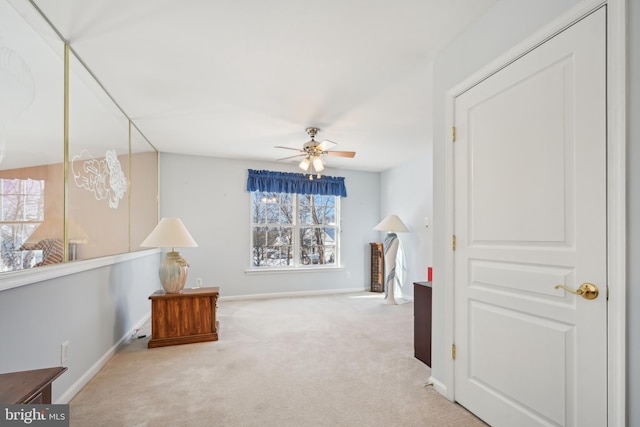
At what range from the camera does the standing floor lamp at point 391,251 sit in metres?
5.14

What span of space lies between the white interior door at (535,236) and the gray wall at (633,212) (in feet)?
0.29

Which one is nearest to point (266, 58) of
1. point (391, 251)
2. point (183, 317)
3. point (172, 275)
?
point (172, 275)

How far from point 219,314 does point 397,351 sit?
102 inches

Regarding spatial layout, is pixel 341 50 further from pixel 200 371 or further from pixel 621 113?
pixel 200 371

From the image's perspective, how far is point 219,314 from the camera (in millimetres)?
4426

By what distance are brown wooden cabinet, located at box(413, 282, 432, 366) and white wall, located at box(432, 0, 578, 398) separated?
378 mm

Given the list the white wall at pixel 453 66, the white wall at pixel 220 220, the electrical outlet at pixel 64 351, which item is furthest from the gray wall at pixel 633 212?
the white wall at pixel 220 220

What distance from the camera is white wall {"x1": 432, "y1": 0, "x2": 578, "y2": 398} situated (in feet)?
5.50

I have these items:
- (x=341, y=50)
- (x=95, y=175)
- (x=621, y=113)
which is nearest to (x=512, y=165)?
(x=621, y=113)

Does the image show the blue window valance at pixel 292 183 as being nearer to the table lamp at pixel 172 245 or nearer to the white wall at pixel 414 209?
the white wall at pixel 414 209

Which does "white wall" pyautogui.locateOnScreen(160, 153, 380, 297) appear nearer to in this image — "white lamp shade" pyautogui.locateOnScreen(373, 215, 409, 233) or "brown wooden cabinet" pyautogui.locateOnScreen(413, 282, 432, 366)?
"white lamp shade" pyautogui.locateOnScreen(373, 215, 409, 233)

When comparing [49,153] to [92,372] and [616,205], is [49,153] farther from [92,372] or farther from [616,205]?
[616,205]

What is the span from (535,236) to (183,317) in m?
3.19

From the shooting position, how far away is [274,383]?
2.38m
